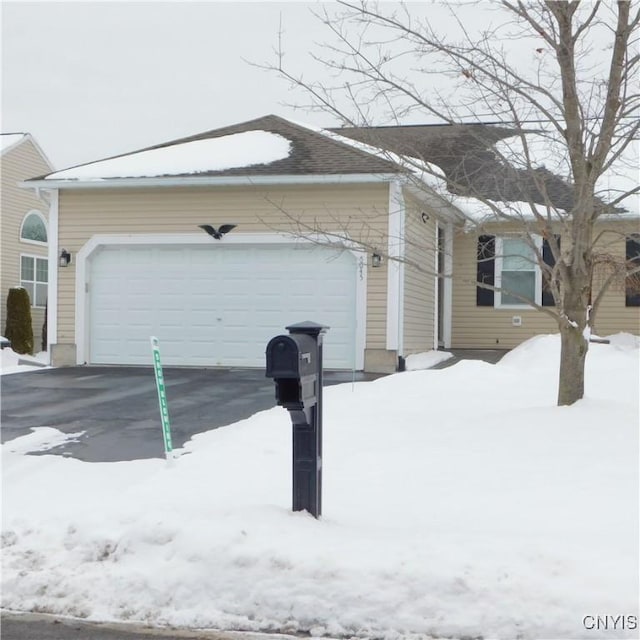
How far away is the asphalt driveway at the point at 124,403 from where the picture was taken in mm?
7652

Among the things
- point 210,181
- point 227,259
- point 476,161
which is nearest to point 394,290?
point 476,161

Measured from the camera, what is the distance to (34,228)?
23.5 m

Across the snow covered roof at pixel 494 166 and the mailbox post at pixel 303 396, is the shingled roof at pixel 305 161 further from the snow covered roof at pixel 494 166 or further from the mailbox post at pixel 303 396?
the mailbox post at pixel 303 396

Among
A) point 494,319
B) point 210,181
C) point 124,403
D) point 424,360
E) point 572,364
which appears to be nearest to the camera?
point 572,364

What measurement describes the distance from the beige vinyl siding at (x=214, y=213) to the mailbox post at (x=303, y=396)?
8.88 m

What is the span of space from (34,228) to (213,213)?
11346 millimetres

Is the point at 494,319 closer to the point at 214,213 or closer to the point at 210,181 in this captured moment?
the point at 214,213

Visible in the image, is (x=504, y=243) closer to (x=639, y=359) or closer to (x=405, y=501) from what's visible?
(x=639, y=359)

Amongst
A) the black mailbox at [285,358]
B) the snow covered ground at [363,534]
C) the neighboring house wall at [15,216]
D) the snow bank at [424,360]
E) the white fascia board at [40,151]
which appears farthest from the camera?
the white fascia board at [40,151]

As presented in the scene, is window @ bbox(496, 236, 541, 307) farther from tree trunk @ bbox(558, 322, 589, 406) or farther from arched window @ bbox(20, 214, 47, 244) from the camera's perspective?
arched window @ bbox(20, 214, 47, 244)

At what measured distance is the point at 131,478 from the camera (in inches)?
242

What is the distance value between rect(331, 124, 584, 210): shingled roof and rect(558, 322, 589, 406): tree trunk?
1.24m

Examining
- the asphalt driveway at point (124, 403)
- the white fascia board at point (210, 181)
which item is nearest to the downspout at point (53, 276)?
the white fascia board at point (210, 181)

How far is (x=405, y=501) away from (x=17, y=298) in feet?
58.3
